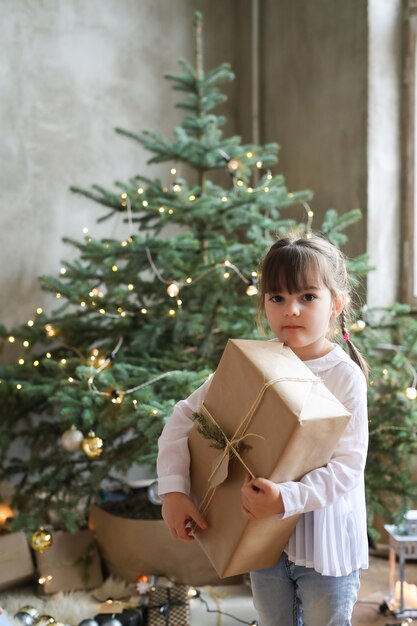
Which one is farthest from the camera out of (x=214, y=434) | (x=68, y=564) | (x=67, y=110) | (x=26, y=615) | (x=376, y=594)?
(x=67, y=110)

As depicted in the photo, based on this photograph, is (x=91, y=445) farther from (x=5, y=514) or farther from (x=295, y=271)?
(x=295, y=271)

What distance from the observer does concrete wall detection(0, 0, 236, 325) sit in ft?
10.3

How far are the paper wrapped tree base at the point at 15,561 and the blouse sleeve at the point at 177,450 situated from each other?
55.4 inches

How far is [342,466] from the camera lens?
3.98 ft

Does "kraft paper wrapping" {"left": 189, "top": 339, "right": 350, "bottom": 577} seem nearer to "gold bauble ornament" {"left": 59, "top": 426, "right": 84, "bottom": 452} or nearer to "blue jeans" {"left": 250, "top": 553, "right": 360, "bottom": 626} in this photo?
"blue jeans" {"left": 250, "top": 553, "right": 360, "bottom": 626}

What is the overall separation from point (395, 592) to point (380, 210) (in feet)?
5.20

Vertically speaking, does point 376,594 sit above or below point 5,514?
below

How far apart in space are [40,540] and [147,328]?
814 mm

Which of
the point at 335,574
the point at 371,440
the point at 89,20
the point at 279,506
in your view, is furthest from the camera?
the point at 89,20

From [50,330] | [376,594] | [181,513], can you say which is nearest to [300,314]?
[181,513]

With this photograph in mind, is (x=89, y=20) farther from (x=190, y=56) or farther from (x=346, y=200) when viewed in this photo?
(x=346, y=200)

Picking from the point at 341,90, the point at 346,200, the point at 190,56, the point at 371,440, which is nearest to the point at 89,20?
the point at 190,56

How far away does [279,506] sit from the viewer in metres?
1.15

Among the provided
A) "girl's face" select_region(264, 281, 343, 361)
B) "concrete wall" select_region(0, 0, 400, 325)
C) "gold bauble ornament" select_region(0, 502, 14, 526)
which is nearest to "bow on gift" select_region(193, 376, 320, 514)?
"girl's face" select_region(264, 281, 343, 361)
